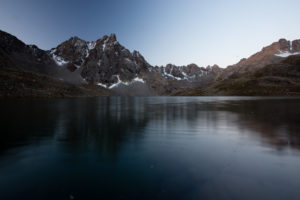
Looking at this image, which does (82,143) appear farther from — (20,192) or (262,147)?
(262,147)

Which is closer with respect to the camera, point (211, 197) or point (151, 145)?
point (211, 197)

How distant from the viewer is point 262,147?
1395 cm

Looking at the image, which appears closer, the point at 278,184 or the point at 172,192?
the point at 172,192

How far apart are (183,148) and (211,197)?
22.8 ft

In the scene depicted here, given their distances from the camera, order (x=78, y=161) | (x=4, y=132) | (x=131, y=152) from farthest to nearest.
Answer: (x=4, y=132) → (x=131, y=152) → (x=78, y=161)

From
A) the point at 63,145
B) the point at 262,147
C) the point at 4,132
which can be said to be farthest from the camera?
the point at 4,132

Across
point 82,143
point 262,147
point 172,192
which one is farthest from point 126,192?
point 262,147

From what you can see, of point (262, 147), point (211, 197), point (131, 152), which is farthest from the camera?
point (262, 147)

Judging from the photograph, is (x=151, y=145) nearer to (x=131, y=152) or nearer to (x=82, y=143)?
(x=131, y=152)

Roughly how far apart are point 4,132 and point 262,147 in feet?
91.0

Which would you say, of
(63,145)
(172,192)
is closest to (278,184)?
(172,192)

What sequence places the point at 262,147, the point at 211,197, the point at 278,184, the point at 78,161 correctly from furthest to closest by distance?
the point at 262,147 < the point at 78,161 < the point at 278,184 < the point at 211,197

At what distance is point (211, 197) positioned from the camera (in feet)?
23.3

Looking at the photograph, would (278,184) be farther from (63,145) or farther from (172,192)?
(63,145)
